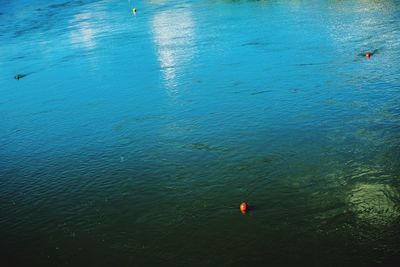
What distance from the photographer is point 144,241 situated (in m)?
14.1

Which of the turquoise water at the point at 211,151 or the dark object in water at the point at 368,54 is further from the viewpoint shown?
the dark object in water at the point at 368,54

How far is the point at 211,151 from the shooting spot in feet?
63.4

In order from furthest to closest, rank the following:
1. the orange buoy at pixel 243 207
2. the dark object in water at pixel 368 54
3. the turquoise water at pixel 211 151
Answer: the dark object in water at pixel 368 54 < the orange buoy at pixel 243 207 < the turquoise water at pixel 211 151

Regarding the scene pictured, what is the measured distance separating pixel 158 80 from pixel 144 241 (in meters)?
17.3

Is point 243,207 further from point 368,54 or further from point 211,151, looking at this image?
point 368,54

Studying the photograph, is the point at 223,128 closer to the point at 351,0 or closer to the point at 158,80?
the point at 158,80

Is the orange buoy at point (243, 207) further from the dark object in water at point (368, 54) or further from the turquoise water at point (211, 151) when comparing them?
the dark object in water at point (368, 54)

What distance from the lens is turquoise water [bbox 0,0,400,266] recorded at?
13.7 m

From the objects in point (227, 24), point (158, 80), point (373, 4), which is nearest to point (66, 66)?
point (158, 80)

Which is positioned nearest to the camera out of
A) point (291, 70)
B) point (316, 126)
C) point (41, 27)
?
point (316, 126)

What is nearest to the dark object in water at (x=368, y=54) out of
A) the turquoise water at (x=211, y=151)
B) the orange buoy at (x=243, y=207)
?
the turquoise water at (x=211, y=151)

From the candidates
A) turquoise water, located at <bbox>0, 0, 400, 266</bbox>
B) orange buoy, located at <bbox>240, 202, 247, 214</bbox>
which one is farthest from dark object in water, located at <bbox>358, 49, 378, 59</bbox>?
orange buoy, located at <bbox>240, 202, 247, 214</bbox>

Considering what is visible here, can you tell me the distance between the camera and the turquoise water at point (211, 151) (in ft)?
44.9

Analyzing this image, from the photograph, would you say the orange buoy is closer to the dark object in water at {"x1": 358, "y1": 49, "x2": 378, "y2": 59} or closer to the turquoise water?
the turquoise water
